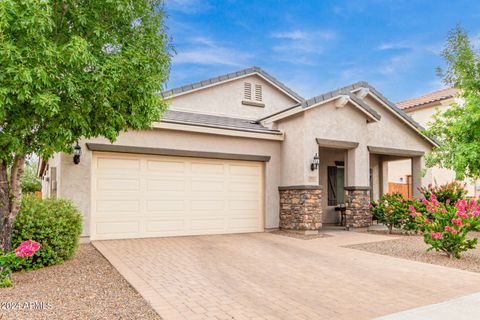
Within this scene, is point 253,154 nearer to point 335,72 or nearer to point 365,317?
point 365,317

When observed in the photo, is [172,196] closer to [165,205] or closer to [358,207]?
[165,205]

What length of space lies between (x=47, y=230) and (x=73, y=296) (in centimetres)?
205

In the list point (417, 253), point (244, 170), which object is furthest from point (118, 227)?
point (417, 253)

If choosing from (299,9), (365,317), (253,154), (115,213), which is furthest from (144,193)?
(299,9)

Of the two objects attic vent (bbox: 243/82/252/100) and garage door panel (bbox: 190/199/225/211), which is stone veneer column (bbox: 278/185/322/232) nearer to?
garage door panel (bbox: 190/199/225/211)

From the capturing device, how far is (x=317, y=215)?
11.7m

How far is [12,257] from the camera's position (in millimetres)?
5500

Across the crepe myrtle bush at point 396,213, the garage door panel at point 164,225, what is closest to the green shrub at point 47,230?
the garage door panel at point 164,225

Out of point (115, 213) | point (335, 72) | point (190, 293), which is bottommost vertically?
point (190, 293)

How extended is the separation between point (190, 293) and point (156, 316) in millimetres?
987

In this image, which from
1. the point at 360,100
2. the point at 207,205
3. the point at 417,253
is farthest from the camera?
the point at 360,100

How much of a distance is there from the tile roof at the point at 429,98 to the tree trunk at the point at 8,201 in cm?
2291

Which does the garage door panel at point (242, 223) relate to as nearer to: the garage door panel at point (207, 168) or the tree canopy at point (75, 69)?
the garage door panel at point (207, 168)

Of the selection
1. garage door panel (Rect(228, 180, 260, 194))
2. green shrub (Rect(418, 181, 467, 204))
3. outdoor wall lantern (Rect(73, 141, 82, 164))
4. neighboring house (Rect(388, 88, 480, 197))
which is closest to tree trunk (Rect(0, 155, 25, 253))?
outdoor wall lantern (Rect(73, 141, 82, 164))
